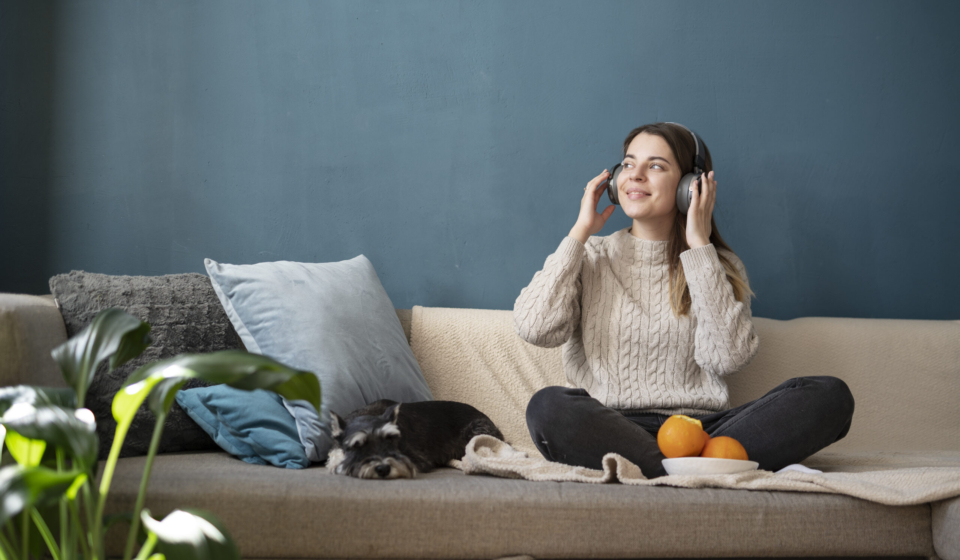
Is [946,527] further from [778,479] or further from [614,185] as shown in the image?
[614,185]

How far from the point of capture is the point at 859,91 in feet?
7.63

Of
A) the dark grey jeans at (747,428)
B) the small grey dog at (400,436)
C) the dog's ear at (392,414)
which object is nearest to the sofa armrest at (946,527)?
the dark grey jeans at (747,428)

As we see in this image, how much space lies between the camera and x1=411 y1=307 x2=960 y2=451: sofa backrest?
1.97m

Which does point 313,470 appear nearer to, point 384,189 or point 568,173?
point 384,189

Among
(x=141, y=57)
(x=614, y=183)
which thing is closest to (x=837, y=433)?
(x=614, y=183)

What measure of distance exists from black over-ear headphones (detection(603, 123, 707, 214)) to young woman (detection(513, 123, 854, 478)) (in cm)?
2

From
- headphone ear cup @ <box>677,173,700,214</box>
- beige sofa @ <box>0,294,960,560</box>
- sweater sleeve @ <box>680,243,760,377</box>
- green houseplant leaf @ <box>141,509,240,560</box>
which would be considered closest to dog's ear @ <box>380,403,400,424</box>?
beige sofa @ <box>0,294,960,560</box>

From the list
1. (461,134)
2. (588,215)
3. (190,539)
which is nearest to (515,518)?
(190,539)

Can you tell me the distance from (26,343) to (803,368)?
2032mm

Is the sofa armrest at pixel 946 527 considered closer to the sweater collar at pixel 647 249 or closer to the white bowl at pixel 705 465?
the white bowl at pixel 705 465

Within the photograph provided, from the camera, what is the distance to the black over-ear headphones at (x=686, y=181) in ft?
5.80

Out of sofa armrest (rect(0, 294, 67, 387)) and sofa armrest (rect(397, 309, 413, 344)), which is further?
sofa armrest (rect(397, 309, 413, 344))

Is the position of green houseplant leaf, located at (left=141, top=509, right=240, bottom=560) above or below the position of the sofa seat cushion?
above

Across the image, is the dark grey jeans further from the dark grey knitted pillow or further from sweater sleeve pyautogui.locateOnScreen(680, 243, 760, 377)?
the dark grey knitted pillow
